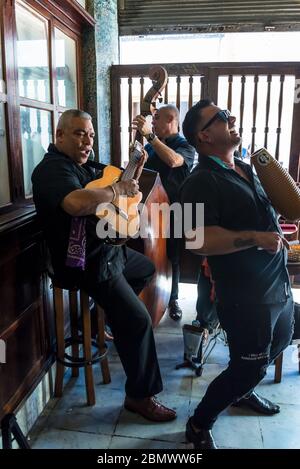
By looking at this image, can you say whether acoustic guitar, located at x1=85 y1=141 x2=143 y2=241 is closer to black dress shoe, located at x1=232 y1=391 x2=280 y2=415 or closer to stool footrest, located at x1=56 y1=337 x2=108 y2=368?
stool footrest, located at x1=56 y1=337 x2=108 y2=368

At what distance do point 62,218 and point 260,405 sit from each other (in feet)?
4.22

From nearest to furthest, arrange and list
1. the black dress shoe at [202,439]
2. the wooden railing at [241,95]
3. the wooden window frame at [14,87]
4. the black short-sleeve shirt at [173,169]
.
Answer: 1. the black dress shoe at [202,439]
2. the wooden window frame at [14,87]
3. the black short-sleeve shirt at [173,169]
4. the wooden railing at [241,95]

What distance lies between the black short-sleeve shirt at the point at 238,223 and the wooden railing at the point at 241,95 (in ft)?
5.61

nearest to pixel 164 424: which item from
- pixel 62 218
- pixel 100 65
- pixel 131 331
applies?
pixel 131 331

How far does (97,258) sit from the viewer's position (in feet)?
5.80

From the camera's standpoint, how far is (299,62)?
→ 2979 mm

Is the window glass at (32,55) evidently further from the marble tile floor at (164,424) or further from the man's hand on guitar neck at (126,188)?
the marble tile floor at (164,424)

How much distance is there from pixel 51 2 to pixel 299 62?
1.83 m

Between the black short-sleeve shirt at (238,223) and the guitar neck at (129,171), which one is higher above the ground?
the guitar neck at (129,171)

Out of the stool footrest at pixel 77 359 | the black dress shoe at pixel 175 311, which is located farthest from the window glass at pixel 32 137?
the black dress shoe at pixel 175 311

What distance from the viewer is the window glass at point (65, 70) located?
96.7 inches

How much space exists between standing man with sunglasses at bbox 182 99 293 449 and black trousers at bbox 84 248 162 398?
0.37 meters

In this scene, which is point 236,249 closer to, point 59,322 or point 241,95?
point 59,322
